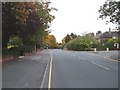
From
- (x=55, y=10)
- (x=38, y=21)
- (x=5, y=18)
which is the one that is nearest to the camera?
(x=5, y=18)

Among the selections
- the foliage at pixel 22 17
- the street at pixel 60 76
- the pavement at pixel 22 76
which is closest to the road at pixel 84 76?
the street at pixel 60 76

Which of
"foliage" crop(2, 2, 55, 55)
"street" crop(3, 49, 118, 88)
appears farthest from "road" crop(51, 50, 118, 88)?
"foliage" crop(2, 2, 55, 55)

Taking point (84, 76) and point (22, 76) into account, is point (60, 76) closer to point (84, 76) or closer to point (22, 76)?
point (84, 76)

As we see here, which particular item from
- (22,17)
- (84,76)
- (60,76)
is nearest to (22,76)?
(60,76)

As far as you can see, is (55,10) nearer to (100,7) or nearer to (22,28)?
(100,7)

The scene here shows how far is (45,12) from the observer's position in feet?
160

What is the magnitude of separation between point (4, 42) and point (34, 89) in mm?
29610

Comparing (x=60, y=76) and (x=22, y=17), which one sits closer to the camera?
(x=60, y=76)

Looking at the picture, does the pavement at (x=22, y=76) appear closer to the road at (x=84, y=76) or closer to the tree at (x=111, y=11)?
the road at (x=84, y=76)

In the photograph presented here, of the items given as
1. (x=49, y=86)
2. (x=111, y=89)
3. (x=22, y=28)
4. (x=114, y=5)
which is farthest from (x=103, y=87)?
(x=114, y=5)

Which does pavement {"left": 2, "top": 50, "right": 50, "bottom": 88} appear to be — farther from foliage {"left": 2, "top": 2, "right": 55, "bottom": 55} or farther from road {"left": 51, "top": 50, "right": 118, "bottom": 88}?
foliage {"left": 2, "top": 2, "right": 55, "bottom": 55}

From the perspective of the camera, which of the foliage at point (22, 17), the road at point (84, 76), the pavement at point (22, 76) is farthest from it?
the foliage at point (22, 17)

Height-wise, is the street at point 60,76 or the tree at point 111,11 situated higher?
the tree at point 111,11

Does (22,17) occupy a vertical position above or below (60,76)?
above
